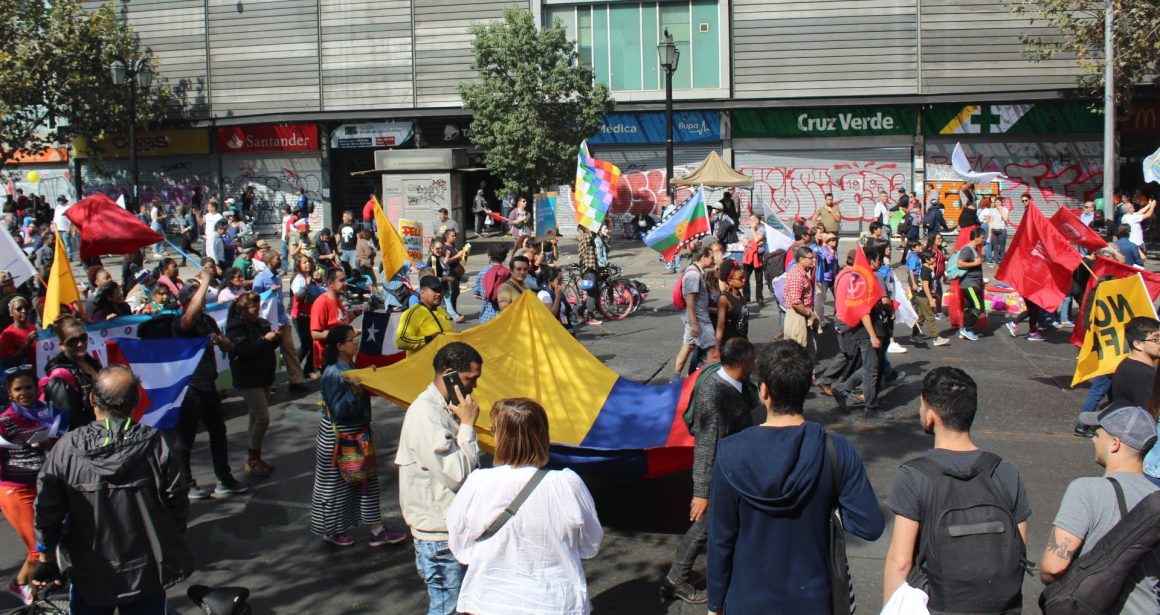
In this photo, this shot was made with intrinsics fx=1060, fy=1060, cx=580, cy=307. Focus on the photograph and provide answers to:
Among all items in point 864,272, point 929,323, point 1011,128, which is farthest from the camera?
point 1011,128

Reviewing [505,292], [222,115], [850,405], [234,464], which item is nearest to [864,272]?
[850,405]

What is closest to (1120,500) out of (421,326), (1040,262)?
(421,326)

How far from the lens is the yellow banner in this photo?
3272 centimetres

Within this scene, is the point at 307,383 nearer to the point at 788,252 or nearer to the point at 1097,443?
the point at 788,252

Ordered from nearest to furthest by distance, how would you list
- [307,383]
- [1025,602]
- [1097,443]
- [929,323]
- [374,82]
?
1. [1097,443]
2. [1025,602]
3. [307,383]
4. [929,323]
5. [374,82]

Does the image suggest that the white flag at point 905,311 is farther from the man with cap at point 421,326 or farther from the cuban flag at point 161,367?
the cuban flag at point 161,367

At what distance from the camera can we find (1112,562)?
3.79m

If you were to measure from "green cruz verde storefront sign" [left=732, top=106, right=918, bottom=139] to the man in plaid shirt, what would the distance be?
60.6 ft

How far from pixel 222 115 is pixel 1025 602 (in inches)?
1195

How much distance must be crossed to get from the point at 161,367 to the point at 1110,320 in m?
8.20

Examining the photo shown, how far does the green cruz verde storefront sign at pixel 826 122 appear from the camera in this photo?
28.6m

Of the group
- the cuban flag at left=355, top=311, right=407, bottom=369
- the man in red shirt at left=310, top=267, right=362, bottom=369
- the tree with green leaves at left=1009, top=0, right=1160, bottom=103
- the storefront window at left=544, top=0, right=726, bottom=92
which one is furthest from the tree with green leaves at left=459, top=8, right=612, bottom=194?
the cuban flag at left=355, top=311, right=407, bottom=369

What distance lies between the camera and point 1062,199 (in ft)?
92.9

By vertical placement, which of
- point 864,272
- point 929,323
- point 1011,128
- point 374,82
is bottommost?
point 929,323
